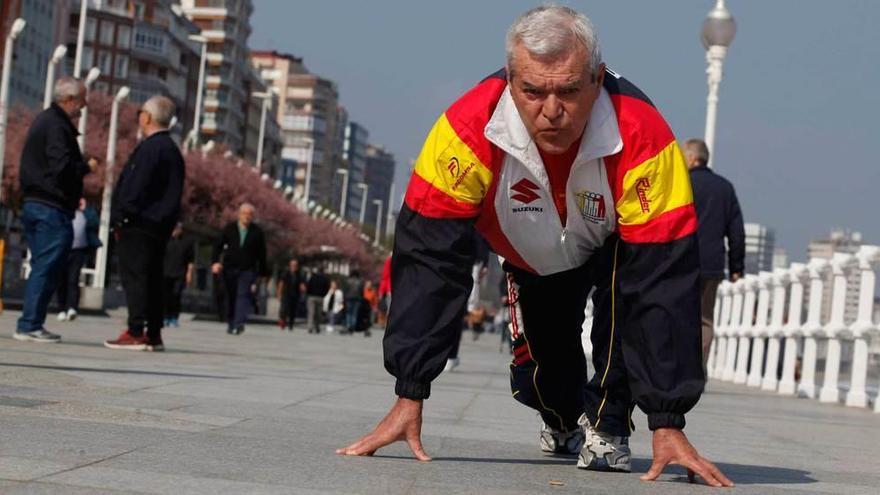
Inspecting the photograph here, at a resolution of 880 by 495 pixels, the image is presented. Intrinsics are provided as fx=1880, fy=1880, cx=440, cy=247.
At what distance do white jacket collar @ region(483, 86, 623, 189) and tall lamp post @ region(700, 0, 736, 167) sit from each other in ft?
71.8

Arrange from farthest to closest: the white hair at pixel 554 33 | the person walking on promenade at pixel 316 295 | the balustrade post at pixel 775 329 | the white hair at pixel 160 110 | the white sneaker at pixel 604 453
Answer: the person walking on promenade at pixel 316 295, the balustrade post at pixel 775 329, the white hair at pixel 160 110, the white sneaker at pixel 604 453, the white hair at pixel 554 33

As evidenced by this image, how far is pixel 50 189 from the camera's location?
45.4 ft

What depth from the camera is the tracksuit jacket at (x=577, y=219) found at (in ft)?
19.6

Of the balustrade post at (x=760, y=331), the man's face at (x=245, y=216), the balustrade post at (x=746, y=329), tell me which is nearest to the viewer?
the balustrade post at (x=760, y=331)

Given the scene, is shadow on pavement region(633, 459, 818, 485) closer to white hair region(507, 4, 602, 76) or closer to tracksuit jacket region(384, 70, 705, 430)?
tracksuit jacket region(384, 70, 705, 430)

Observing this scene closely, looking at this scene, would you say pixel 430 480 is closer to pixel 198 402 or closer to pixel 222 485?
pixel 222 485

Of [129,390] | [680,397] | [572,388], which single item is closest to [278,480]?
[680,397]

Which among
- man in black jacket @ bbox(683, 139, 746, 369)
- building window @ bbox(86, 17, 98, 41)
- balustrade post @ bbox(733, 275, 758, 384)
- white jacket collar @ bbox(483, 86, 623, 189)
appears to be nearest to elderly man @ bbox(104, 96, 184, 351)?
man in black jacket @ bbox(683, 139, 746, 369)

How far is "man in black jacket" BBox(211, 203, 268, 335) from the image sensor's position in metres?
25.5

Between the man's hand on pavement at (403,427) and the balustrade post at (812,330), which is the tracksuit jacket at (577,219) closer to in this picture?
the man's hand on pavement at (403,427)

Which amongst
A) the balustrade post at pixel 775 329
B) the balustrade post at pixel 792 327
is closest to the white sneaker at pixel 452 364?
the balustrade post at pixel 792 327

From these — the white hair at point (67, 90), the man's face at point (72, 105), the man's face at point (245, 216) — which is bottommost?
the man's face at point (245, 216)

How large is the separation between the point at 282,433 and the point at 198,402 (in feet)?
5.25

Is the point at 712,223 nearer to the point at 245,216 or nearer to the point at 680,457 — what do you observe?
the point at 680,457
